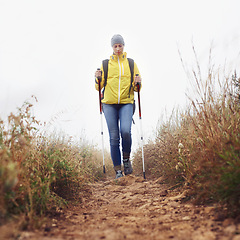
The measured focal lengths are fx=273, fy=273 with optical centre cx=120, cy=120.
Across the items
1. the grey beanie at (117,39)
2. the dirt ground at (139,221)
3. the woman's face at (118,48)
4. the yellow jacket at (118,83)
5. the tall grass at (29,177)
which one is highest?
the grey beanie at (117,39)

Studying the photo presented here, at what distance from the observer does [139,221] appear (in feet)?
7.79

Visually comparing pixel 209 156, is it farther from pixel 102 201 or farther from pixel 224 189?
pixel 102 201

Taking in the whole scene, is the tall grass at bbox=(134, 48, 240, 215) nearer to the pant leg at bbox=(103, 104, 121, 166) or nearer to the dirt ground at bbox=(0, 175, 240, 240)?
the dirt ground at bbox=(0, 175, 240, 240)

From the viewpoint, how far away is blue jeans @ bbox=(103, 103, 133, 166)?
4809mm

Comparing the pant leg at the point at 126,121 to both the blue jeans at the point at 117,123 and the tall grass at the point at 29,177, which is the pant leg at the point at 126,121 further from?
the tall grass at the point at 29,177

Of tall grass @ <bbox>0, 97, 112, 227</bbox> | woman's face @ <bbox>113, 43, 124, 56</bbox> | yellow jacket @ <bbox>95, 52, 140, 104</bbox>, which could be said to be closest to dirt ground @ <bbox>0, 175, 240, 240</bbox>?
tall grass @ <bbox>0, 97, 112, 227</bbox>

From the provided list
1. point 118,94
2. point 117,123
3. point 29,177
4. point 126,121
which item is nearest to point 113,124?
point 117,123

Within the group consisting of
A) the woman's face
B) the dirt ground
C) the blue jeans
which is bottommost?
the dirt ground

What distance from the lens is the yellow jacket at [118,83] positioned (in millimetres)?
4844

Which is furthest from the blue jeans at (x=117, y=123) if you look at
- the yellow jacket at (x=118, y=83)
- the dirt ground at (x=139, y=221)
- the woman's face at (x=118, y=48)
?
the dirt ground at (x=139, y=221)

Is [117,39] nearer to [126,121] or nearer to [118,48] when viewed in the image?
[118,48]

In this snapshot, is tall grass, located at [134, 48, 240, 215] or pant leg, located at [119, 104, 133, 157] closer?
tall grass, located at [134, 48, 240, 215]

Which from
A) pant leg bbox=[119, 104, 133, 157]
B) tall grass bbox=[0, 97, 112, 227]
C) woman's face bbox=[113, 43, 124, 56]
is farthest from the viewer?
woman's face bbox=[113, 43, 124, 56]

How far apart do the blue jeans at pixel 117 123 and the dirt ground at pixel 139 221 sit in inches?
52.8
